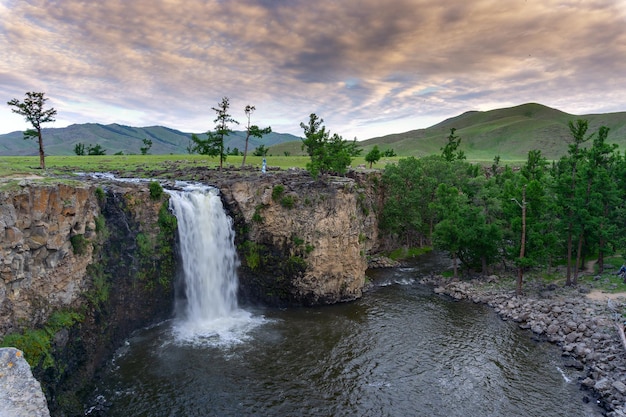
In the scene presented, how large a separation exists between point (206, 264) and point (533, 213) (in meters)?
31.0

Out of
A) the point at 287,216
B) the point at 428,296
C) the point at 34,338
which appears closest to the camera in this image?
the point at 34,338

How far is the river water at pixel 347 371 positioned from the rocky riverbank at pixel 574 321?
3.42 feet

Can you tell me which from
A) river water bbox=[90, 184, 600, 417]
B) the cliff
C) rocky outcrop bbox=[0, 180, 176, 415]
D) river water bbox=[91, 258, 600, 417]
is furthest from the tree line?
rocky outcrop bbox=[0, 180, 176, 415]

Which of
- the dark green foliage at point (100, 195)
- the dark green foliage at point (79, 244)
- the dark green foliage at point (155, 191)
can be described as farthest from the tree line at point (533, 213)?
the dark green foliage at point (79, 244)

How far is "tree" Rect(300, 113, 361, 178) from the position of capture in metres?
38.5

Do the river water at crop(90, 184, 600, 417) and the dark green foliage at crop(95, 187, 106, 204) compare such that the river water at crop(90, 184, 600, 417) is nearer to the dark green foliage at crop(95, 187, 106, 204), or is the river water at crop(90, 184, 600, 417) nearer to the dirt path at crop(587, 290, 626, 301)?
the dark green foliage at crop(95, 187, 106, 204)

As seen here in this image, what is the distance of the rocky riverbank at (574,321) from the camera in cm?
2228

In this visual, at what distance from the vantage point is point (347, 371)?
2419cm

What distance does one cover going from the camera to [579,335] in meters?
28.0

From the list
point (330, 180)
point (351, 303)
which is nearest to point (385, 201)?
point (330, 180)

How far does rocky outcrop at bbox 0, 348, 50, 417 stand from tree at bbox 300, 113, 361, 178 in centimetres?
2863

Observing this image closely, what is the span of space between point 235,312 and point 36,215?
57.4ft

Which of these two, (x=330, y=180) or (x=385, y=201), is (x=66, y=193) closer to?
(x=330, y=180)

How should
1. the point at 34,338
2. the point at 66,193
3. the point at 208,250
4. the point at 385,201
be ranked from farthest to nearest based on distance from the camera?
the point at 385,201 < the point at 208,250 < the point at 66,193 < the point at 34,338
